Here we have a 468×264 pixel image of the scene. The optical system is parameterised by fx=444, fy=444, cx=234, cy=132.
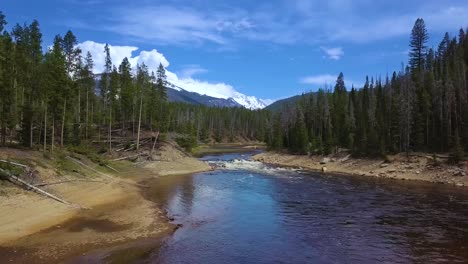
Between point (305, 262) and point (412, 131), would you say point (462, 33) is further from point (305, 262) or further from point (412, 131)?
point (305, 262)

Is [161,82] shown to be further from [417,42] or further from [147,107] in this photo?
[417,42]

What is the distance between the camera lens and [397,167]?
77500 mm

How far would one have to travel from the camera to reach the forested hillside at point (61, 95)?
5416 centimetres

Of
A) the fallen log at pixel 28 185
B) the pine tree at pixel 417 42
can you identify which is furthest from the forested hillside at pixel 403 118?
the fallen log at pixel 28 185

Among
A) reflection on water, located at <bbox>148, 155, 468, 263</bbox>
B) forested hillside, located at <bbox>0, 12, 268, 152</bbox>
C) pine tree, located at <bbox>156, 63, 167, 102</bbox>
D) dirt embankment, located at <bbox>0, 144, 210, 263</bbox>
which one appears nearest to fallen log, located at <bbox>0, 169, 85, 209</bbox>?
dirt embankment, located at <bbox>0, 144, 210, 263</bbox>

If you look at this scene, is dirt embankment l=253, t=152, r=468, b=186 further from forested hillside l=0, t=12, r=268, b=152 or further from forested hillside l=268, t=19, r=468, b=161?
forested hillside l=0, t=12, r=268, b=152

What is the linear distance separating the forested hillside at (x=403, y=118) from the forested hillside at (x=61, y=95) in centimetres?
4068

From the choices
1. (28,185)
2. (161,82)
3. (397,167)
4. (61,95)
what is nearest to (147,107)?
(161,82)

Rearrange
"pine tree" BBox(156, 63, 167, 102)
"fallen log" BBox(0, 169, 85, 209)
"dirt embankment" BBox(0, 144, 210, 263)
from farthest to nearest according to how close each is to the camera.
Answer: "pine tree" BBox(156, 63, 167, 102) < "fallen log" BBox(0, 169, 85, 209) < "dirt embankment" BBox(0, 144, 210, 263)

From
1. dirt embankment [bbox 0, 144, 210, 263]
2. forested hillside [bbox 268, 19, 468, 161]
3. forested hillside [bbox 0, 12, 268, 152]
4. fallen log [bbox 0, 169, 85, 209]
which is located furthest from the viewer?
forested hillside [bbox 268, 19, 468, 161]

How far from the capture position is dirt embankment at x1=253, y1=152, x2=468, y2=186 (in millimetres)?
67375

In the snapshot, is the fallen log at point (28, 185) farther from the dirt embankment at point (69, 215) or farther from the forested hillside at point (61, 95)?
the forested hillside at point (61, 95)

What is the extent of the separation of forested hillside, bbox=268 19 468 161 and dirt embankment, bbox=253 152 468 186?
285 cm

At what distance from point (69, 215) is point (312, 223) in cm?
1872
